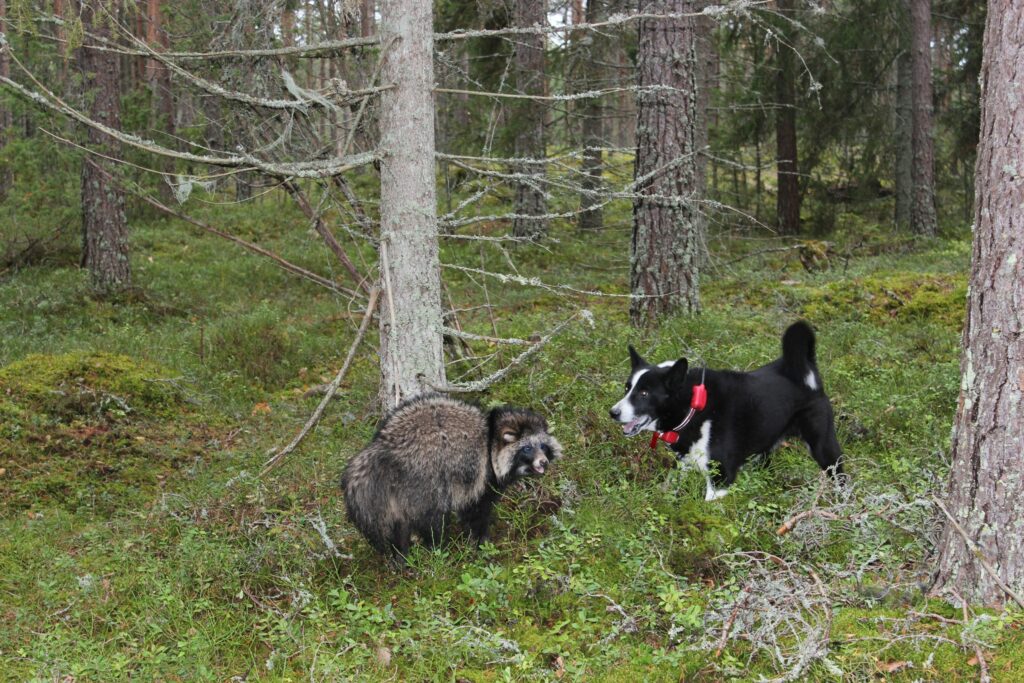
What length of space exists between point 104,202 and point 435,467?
12.2 metres

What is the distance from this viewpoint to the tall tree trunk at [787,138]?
75.9 ft

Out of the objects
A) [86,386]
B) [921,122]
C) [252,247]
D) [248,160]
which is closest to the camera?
[248,160]

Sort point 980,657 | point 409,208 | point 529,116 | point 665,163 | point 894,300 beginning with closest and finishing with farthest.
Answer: point 980,657 → point 409,208 → point 665,163 → point 894,300 → point 529,116

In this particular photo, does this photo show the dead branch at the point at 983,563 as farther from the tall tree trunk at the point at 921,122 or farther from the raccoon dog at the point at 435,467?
the tall tree trunk at the point at 921,122

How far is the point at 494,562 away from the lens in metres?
5.96

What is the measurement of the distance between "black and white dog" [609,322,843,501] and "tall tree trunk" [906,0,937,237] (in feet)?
55.8

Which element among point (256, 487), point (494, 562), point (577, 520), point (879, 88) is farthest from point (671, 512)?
point (879, 88)

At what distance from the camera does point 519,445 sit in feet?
20.8

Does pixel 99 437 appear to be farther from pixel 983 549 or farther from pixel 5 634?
Result: pixel 983 549

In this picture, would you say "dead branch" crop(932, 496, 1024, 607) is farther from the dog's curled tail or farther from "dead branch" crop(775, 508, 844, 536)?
the dog's curled tail

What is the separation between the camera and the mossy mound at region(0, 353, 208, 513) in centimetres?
762

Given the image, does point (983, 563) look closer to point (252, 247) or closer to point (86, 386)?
point (252, 247)

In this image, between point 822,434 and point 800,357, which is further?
point 800,357

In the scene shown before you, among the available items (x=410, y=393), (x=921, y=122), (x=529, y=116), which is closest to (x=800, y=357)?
(x=410, y=393)
